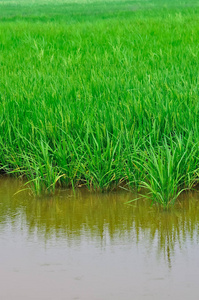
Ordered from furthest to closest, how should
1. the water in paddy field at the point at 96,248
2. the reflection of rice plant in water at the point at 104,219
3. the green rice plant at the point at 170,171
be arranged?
the green rice plant at the point at 170,171
the reflection of rice plant in water at the point at 104,219
the water in paddy field at the point at 96,248

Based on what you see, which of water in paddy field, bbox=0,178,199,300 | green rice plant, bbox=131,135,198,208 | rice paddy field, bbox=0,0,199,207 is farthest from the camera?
rice paddy field, bbox=0,0,199,207

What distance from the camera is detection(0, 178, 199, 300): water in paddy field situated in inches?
102

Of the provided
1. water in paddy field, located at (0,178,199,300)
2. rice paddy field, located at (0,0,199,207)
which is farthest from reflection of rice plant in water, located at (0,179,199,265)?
rice paddy field, located at (0,0,199,207)

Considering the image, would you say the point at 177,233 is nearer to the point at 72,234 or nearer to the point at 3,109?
the point at 72,234

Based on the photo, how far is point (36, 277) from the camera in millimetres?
2730

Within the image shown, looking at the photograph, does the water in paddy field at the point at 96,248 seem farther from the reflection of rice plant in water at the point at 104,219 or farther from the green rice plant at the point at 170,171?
the green rice plant at the point at 170,171

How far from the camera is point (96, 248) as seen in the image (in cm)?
307

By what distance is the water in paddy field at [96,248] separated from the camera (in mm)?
2598

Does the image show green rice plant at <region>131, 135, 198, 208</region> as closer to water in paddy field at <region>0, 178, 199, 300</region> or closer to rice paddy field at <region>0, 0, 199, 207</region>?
rice paddy field at <region>0, 0, 199, 207</region>

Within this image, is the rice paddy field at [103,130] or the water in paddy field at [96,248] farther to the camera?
the rice paddy field at [103,130]

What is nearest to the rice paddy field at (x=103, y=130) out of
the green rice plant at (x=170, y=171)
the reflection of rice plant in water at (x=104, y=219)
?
the green rice plant at (x=170, y=171)

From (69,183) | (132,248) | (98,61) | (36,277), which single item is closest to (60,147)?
(69,183)

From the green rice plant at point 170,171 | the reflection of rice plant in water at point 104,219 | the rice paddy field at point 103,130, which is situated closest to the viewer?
the reflection of rice plant in water at point 104,219

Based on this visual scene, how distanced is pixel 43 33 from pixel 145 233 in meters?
7.84
